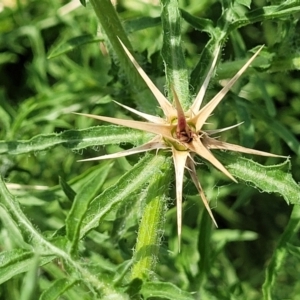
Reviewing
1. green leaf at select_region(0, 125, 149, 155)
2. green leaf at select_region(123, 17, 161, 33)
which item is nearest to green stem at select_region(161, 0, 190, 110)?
green leaf at select_region(0, 125, 149, 155)

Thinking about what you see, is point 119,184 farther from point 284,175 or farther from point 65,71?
point 65,71

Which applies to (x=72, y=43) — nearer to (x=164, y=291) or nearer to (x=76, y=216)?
(x=76, y=216)

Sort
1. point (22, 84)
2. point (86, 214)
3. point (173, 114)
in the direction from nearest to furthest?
1. point (173, 114)
2. point (86, 214)
3. point (22, 84)

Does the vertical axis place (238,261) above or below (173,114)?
below

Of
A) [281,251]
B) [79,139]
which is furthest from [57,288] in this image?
[281,251]

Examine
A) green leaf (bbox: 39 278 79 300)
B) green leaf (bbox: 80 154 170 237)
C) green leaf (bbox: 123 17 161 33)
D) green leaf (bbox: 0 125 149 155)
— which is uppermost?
green leaf (bbox: 123 17 161 33)

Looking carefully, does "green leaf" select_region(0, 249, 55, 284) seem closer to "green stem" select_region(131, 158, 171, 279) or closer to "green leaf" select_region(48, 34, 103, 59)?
"green stem" select_region(131, 158, 171, 279)

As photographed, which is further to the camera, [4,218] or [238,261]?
[238,261]

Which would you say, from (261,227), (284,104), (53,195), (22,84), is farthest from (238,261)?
(22,84)

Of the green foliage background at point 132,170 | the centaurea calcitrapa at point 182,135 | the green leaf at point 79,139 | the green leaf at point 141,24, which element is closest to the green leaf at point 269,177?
the green foliage background at point 132,170

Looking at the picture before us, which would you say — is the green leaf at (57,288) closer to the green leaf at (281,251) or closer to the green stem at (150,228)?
the green stem at (150,228)
